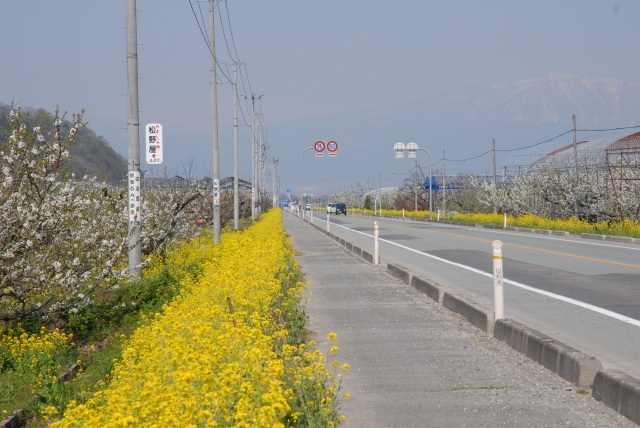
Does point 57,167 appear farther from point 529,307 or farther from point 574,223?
point 574,223

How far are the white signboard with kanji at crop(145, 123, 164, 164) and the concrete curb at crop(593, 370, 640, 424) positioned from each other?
13138 millimetres

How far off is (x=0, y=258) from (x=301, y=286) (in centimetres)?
482

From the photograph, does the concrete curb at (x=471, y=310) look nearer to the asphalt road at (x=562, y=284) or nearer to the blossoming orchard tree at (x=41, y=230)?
the asphalt road at (x=562, y=284)

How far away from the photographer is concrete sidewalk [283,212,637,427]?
6.63 metres

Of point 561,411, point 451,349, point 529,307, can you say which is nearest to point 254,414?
point 561,411

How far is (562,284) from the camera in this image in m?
16.5

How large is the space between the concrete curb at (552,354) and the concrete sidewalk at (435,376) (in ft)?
0.27

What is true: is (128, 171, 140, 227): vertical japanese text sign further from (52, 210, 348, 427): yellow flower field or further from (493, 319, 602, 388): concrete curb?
(493, 319, 602, 388): concrete curb

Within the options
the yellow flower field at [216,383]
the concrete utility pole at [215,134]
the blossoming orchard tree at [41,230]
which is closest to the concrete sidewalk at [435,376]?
the yellow flower field at [216,383]

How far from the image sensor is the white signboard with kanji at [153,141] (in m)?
18.8

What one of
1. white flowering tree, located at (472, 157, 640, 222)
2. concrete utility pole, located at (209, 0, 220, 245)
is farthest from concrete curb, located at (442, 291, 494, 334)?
white flowering tree, located at (472, 157, 640, 222)

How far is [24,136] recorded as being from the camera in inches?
509

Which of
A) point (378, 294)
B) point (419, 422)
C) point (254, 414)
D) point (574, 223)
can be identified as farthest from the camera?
point (574, 223)

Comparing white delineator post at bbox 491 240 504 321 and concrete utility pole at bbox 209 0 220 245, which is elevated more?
concrete utility pole at bbox 209 0 220 245
